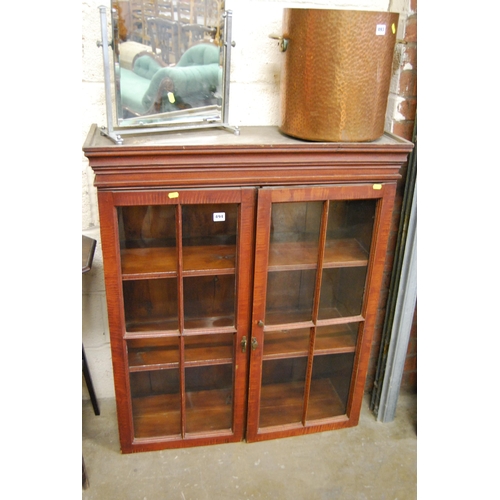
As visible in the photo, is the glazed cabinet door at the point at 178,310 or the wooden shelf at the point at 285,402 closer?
the glazed cabinet door at the point at 178,310

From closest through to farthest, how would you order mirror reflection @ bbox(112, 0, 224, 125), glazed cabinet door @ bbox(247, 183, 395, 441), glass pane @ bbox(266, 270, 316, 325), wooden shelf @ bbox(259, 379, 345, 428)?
mirror reflection @ bbox(112, 0, 224, 125) → glazed cabinet door @ bbox(247, 183, 395, 441) → glass pane @ bbox(266, 270, 316, 325) → wooden shelf @ bbox(259, 379, 345, 428)

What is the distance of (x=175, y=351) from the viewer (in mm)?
1768

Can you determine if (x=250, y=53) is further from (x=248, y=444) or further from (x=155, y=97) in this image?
(x=248, y=444)

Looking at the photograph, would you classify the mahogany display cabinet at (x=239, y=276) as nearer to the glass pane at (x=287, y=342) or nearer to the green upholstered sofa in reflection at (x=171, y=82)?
the glass pane at (x=287, y=342)

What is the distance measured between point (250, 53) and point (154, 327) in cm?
107

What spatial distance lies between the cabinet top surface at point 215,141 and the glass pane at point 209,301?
1.59ft

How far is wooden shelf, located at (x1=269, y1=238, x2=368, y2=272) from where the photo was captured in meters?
1.67

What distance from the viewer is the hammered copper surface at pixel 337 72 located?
1.38 metres

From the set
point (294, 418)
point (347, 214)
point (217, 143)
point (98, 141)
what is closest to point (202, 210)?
point (217, 143)

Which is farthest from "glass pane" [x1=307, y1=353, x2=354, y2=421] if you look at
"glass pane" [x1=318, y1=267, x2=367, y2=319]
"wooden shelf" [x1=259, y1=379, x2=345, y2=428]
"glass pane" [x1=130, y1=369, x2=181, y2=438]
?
"glass pane" [x1=130, y1=369, x2=181, y2=438]

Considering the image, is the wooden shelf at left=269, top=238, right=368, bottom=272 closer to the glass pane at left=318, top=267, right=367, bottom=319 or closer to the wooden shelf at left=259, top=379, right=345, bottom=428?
the glass pane at left=318, top=267, right=367, bottom=319

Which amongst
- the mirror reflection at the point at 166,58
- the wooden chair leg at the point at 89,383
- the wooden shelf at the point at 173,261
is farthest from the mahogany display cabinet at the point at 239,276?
the wooden chair leg at the point at 89,383

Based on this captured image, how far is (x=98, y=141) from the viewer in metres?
1.43

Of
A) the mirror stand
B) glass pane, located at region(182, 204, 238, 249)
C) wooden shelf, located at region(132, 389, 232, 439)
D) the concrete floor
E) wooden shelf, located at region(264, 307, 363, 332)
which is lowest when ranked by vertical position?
the concrete floor
